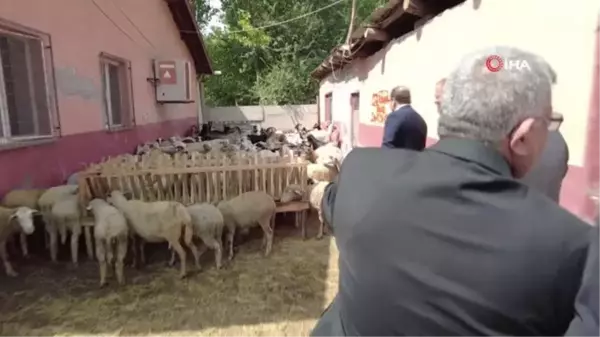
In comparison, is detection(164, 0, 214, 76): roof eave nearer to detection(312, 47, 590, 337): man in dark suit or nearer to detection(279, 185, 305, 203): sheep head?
detection(279, 185, 305, 203): sheep head

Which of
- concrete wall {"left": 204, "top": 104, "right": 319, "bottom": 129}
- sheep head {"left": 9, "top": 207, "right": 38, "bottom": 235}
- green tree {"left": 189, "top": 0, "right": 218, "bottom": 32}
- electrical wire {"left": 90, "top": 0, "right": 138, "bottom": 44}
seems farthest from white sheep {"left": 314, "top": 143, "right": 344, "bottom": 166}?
green tree {"left": 189, "top": 0, "right": 218, "bottom": 32}

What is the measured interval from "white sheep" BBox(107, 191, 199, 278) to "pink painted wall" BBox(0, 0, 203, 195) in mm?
1506

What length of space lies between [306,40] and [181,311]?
2672 centimetres

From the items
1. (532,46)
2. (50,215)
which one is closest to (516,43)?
(532,46)

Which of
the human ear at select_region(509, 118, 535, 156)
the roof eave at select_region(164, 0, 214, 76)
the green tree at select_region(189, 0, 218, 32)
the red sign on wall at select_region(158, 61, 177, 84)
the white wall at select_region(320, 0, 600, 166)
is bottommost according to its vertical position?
the human ear at select_region(509, 118, 535, 156)

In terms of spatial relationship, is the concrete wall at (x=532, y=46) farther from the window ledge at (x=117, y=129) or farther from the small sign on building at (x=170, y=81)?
the small sign on building at (x=170, y=81)

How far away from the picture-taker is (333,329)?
136 centimetres

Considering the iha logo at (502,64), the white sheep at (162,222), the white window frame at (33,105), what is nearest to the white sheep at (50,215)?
the white window frame at (33,105)

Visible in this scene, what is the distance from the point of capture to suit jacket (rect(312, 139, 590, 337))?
93 centimetres

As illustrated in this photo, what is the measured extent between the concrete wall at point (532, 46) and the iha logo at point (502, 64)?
387mm

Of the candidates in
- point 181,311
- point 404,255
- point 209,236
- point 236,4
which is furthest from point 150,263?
point 236,4

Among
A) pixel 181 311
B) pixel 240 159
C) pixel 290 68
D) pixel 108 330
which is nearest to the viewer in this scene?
pixel 108 330

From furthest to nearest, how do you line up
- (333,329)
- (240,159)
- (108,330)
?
1. (240,159)
2. (108,330)
3. (333,329)

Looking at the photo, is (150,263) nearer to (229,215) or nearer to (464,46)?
(229,215)
